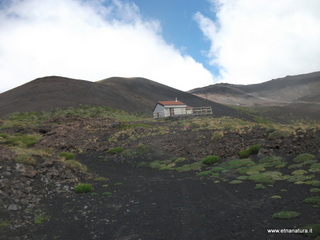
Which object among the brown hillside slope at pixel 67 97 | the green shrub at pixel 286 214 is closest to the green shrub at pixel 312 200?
the green shrub at pixel 286 214

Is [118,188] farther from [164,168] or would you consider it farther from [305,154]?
[305,154]

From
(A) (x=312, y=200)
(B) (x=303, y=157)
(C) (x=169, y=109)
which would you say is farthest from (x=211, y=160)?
(C) (x=169, y=109)

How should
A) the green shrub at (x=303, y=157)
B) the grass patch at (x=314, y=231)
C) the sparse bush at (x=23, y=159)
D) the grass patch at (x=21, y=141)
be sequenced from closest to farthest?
the grass patch at (x=314, y=231), the sparse bush at (x=23, y=159), the green shrub at (x=303, y=157), the grass patch at (x=21, y=141)

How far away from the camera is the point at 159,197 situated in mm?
13805

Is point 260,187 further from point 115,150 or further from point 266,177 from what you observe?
point 115,150

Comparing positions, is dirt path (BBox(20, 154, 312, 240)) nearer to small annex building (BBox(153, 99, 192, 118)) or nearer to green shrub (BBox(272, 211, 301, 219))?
green shrub (BBox(272, 211, 301, 219))

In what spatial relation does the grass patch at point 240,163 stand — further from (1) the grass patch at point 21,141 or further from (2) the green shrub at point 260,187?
(1) the grass patch at point 21,141

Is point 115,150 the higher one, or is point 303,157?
point 115,150

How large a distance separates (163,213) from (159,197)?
2492 millimetres

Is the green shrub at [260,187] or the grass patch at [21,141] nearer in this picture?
the green shrub at [260,187]

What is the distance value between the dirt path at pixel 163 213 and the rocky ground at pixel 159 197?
4 centimetres

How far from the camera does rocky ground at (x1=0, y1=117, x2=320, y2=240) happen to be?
9406 millimetres

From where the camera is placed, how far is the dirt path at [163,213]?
29.9ft

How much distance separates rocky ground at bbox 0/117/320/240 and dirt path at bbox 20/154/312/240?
1.5 inches
